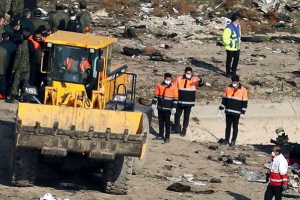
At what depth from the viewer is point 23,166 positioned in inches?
564

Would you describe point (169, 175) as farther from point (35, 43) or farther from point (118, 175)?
point (35, 43)

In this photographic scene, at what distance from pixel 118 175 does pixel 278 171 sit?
107 inches

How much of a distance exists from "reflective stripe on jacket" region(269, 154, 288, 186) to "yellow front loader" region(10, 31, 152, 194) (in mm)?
2255

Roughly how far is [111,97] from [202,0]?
57.4ft

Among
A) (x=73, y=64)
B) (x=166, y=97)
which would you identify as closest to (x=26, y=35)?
(x=166, y=97)

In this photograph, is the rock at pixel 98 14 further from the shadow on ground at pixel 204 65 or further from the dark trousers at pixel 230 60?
the dark trousers at pixel 230 60

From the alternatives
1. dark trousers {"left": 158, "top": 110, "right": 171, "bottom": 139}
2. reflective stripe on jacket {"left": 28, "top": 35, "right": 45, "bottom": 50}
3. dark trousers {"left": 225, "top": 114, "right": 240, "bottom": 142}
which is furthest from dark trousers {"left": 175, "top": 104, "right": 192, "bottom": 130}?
reflective stripe on jacket {"left": 28, "top": 35, "right": 45, "bottom": 50}

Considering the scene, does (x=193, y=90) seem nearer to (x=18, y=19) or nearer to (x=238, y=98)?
(x=238, y=98)

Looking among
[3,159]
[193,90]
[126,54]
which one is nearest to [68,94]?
[3,159]

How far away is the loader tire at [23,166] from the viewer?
1427 centimetres

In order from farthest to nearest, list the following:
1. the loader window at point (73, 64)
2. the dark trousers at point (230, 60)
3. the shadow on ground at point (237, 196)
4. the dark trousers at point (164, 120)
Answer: the dark trousers at point (230, 60) → the dark trousers at point (164, 120) → the shadow on ground at point (237, 196) → the loader window at point (73, 64)

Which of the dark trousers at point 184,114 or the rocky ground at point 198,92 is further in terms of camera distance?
the dark trousers at point 184,114

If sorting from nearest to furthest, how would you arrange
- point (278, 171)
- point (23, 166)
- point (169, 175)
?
1. point (23, 166)
2. point (278, 171)
3. point (169, 175)

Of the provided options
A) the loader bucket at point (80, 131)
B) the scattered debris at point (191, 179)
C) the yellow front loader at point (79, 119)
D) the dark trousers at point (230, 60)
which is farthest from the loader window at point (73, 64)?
the dark trousers at point (230, 60)
